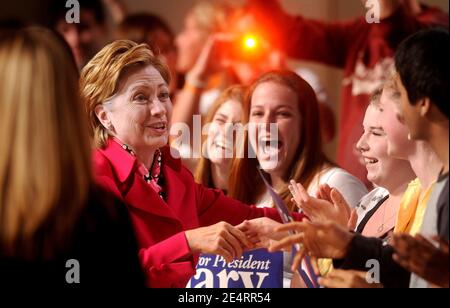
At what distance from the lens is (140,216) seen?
248 cm

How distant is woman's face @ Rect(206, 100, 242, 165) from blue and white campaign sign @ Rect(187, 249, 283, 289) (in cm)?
63

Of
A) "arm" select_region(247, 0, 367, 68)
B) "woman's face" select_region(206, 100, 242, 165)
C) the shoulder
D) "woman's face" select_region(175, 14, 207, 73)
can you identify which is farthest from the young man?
"woman's face" select_region(175, 14, 207, 73)

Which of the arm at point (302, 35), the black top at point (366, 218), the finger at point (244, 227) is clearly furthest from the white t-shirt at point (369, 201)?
the arm at point (302, 35)

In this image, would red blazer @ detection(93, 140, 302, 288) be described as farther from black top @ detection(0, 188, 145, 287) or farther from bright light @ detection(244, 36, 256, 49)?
bright light @ detection(244, 36, 256, 49)

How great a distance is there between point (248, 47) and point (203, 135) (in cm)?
140

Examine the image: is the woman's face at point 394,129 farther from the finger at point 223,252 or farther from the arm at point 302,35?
the arm at point 302,35

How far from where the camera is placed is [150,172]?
2631 mm

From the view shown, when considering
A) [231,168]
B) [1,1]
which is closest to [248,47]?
[1,1]

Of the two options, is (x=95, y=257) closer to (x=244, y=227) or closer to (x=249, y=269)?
(x=244, y=227)

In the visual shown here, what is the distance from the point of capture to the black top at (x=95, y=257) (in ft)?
6.01

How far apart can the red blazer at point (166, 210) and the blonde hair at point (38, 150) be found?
480mm

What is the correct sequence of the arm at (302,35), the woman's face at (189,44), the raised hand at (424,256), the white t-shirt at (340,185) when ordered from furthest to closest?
the woman's face at (189,44), the arm at (302,35), the white t-shirt at (340,185), the raised hand at (424,256)

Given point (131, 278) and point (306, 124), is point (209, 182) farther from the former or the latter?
point (131, 278)

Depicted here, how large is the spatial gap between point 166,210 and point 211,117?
1.03m
